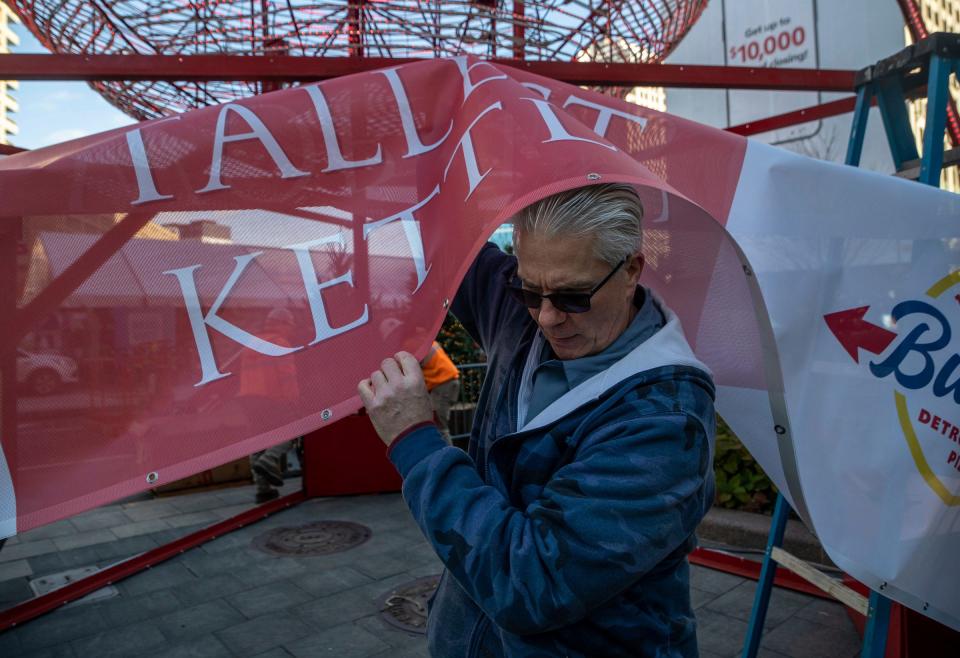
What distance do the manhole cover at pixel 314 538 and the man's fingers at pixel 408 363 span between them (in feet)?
14.2

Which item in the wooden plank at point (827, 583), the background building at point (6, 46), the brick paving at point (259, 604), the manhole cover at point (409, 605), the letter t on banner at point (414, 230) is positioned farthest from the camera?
the manhole cover at point (409, 605)

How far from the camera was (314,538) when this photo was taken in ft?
18.6

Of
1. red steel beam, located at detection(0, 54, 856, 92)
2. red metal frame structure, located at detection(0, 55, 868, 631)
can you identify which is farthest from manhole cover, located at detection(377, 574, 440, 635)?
red steel beam, located at detection(0, 54, 856, 92)

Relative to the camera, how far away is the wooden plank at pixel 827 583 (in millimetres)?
2336

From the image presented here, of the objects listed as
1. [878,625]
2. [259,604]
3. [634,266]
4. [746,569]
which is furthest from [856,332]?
[259,604]

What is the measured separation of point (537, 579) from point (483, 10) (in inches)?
104

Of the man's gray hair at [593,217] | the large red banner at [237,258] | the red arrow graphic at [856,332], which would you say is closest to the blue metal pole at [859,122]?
the red arrow graphic at [856,332]

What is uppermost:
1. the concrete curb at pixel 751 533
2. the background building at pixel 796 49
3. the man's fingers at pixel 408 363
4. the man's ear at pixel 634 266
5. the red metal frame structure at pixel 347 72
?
the background building at pixel 796 49

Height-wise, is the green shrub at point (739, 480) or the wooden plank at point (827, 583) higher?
the wooden plank at point (827, 583)

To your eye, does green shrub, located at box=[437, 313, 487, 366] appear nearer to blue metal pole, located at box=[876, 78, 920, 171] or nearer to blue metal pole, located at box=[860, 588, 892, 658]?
blue metal pole, located at box=[876, 78, 920, 171]

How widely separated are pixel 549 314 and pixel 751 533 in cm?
424

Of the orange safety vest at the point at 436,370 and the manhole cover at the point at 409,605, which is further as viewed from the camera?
the orange safety vest at the point at 436,370

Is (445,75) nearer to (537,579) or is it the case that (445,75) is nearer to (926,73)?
(537,579)

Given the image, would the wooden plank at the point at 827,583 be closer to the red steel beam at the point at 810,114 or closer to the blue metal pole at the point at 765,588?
the blue metal pole at the point at 765,588
